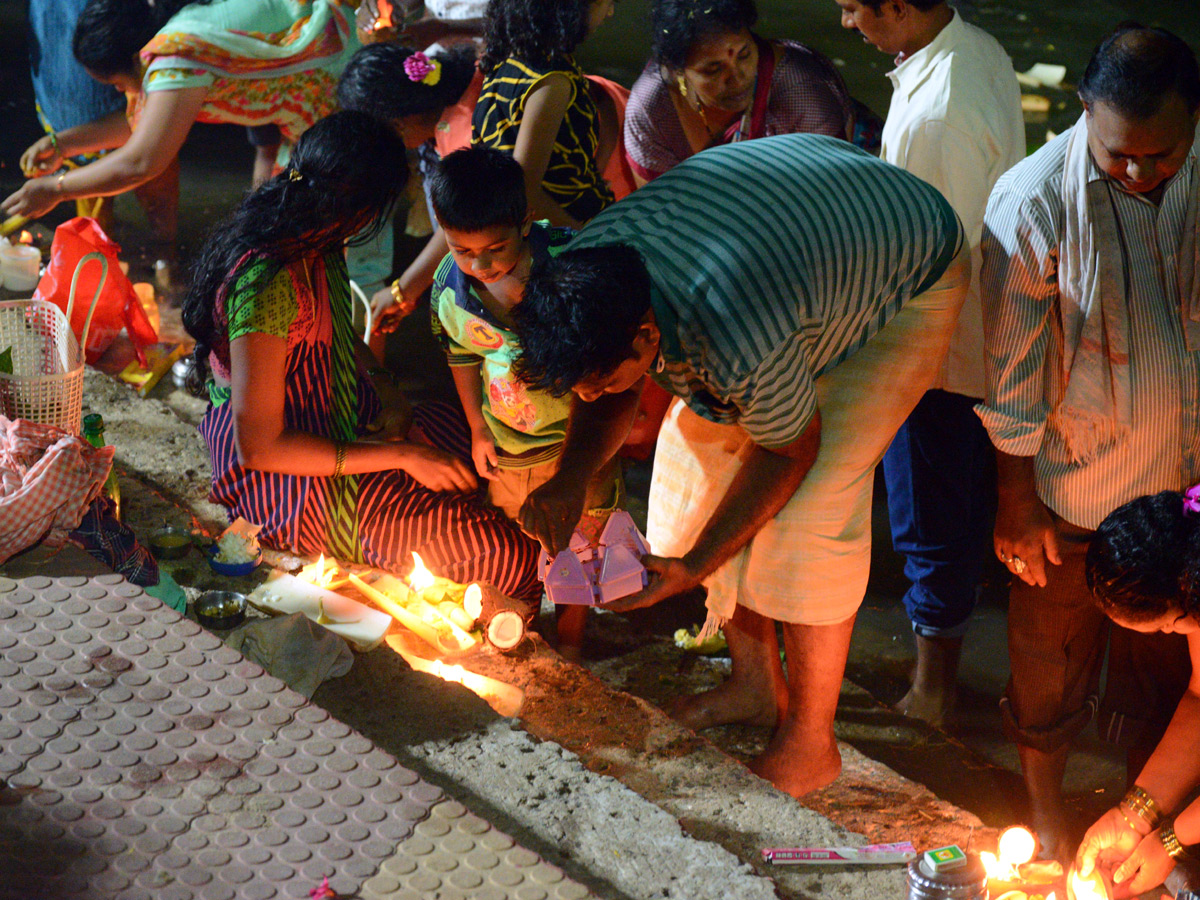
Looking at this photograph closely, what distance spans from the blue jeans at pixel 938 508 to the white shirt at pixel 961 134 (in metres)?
0.16

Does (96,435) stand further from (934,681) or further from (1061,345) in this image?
(1061,345)

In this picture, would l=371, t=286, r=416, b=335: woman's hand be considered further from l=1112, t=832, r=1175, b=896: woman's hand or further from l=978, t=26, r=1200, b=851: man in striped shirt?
l=1112, t=832, r=1175, b=896: woman's hand

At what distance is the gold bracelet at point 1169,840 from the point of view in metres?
2.42

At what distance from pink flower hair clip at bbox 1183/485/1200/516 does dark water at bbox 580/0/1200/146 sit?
7.86 metres

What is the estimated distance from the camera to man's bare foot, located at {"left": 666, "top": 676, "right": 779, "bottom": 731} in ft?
10.3

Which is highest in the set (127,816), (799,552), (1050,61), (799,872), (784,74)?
(784,74)

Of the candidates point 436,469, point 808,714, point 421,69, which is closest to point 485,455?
point 436,469

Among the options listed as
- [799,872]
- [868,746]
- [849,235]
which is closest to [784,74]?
[849,235]

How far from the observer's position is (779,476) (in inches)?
99.0

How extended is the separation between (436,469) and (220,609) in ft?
2.28

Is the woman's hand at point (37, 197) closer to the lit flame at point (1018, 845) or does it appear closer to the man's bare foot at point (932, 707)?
the man's bare foot at point (932, 707)

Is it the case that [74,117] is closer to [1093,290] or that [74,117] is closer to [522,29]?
[522,29]

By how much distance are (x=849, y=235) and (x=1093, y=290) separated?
54 cm

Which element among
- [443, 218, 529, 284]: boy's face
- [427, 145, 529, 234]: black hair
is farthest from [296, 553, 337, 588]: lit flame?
[427, 145, 529, 234]: black hair
